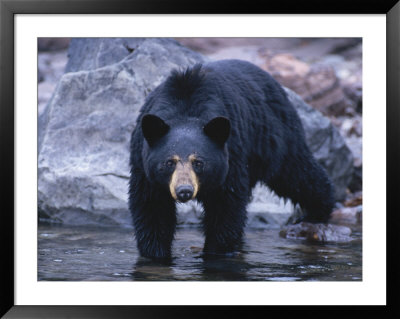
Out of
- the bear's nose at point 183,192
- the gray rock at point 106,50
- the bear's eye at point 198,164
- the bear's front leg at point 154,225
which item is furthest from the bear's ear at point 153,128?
the gray rock at point 106,50

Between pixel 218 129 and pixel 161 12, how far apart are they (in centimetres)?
119

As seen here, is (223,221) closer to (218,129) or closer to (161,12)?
(218,129)

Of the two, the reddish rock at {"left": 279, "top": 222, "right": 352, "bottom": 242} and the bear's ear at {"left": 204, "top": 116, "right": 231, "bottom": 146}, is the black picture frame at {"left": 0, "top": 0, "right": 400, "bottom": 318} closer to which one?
the bear's ear at {"left": 204, "top": 116, "right": 231, "bottom": 146}

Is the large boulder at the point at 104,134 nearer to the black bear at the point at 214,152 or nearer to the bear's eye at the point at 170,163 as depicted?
the black bear at the point at 214,152

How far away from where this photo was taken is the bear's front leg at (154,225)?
6867mm

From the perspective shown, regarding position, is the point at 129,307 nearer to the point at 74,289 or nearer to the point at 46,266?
the point at 74,289

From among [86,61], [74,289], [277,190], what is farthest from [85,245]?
[86,61]

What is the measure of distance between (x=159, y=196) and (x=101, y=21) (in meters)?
1.85

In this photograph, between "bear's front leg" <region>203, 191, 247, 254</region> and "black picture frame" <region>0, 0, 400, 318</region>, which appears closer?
"black picture frame" <region>0, 0, 400, 318</region>

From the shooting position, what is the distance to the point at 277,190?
8438mm

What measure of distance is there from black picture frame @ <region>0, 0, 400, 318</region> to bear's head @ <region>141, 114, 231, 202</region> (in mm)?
1001

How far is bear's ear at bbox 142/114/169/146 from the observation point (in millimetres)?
6168

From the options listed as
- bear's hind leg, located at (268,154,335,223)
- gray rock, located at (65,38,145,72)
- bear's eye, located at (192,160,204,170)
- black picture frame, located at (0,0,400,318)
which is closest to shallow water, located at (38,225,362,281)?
black picture frame, located at (0,0,400,318)

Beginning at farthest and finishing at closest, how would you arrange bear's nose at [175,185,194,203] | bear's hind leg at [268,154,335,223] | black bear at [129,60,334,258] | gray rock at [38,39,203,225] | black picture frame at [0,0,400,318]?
gray rock at [38,39,203,225] < bear's hind leg at [268,154,335,223] < black bear at [129,60,334,258] < bear's nose at [175,185,194,203] < black picture frame at [0,0,400,318]
